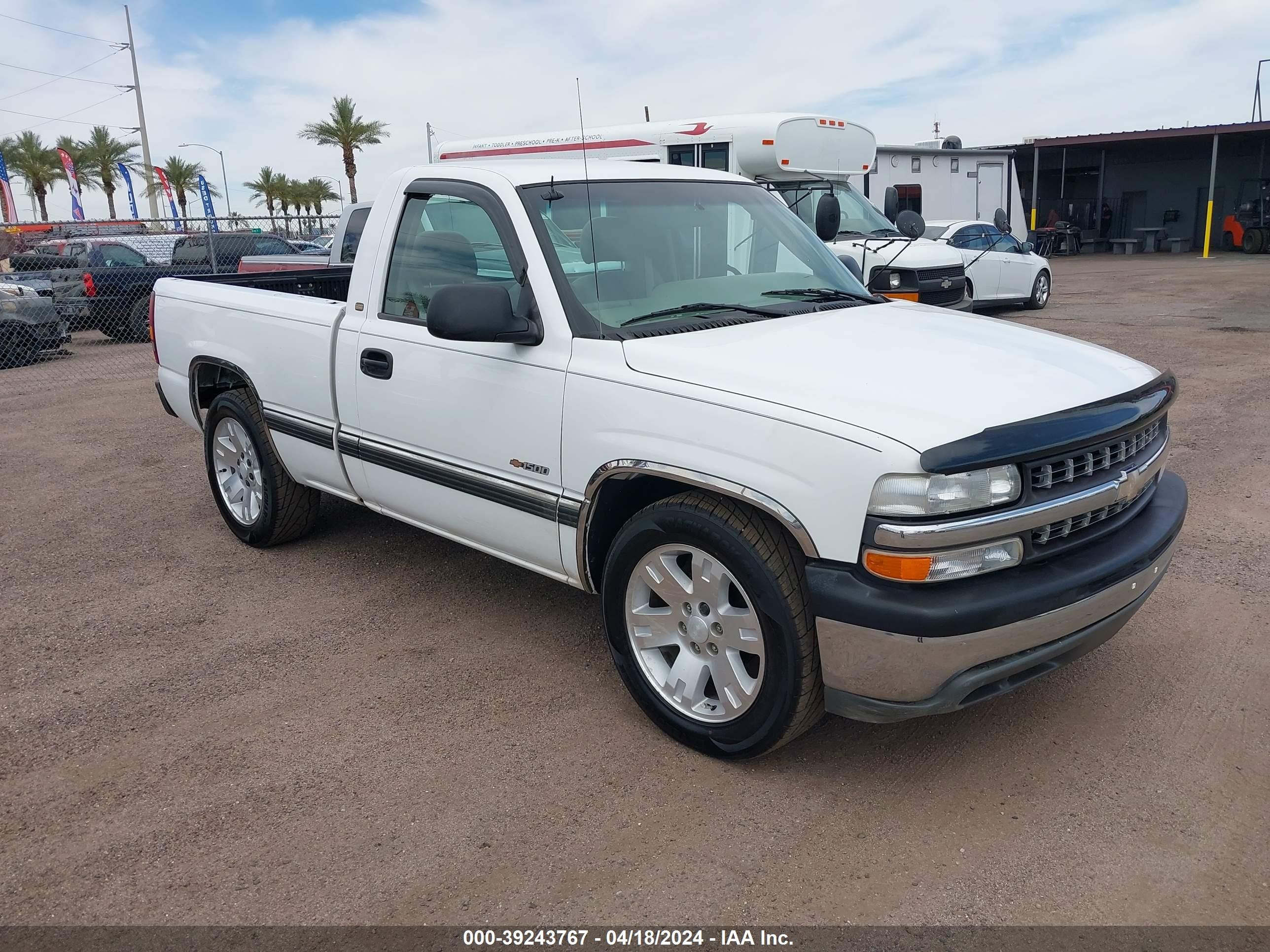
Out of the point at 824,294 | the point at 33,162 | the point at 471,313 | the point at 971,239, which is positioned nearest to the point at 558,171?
the point at 471,313

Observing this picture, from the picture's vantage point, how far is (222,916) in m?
2.67

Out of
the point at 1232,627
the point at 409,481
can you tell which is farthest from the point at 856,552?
the point at 1232,627

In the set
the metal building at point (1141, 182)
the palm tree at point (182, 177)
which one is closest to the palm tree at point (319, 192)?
the palm tree at point (182, 177)

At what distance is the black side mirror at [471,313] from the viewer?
335 centimetres

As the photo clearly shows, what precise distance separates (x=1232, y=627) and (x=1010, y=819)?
6.14 ft

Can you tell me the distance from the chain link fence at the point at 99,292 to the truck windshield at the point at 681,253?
7832 millimetres

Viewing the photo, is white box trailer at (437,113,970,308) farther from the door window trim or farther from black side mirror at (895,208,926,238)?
the door window trim

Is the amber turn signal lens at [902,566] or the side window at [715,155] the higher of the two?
the side window at [715,155]

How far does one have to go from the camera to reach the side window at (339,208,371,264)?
9.70 meters

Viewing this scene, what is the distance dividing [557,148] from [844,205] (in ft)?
12.1

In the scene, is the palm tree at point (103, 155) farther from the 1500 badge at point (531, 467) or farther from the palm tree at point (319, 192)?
the 1500 badge at point (531, 467)

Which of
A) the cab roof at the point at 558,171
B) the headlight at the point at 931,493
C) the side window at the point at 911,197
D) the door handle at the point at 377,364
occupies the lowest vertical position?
the headlight at the point at 931,493

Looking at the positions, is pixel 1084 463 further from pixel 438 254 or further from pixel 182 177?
pixel 182 177

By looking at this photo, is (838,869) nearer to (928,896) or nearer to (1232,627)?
(928,896)
